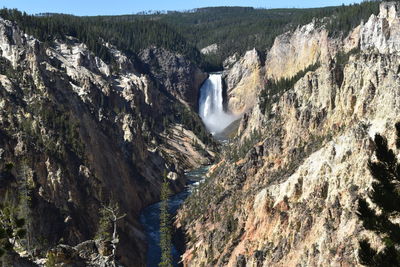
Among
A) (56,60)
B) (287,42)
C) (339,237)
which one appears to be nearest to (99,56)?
(56,60)

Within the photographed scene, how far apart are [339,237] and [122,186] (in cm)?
5866

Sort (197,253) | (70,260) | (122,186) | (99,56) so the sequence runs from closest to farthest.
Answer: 1. (70,260)
2. (197,253)
3. (122,186)
4. (99,56)

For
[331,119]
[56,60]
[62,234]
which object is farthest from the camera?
[56,60]

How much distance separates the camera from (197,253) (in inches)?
3199

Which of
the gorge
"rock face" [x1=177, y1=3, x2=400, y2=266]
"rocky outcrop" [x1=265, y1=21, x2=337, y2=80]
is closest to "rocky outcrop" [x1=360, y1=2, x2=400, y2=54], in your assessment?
the gorge

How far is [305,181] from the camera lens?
71500 mm

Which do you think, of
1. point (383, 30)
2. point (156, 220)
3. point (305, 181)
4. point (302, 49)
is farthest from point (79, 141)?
point (302, 49)

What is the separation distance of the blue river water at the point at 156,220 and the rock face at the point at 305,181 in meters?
4.44

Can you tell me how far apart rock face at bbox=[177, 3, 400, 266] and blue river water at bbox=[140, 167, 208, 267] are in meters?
4.44

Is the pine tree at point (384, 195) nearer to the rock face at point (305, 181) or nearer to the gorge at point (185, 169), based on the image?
the gorge at point (185, 169)

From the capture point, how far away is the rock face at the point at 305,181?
6197 cm

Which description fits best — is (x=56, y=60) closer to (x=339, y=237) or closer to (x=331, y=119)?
(x=331, y=119)

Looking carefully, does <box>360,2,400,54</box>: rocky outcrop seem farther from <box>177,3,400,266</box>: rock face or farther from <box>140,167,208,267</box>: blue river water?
<box>140,167,208,267</box>: blue river water

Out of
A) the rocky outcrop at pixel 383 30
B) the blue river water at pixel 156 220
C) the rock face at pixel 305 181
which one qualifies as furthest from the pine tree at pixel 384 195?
the rocky outcrop at pixel 383 30
